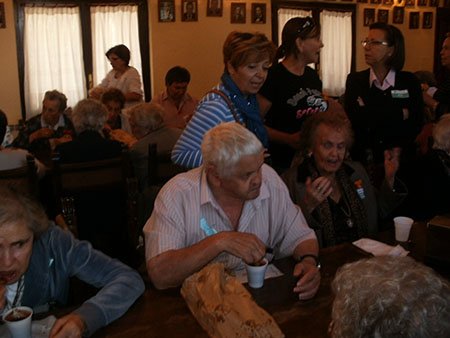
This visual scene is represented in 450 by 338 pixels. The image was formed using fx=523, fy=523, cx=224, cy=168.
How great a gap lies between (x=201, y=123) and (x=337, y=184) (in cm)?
69

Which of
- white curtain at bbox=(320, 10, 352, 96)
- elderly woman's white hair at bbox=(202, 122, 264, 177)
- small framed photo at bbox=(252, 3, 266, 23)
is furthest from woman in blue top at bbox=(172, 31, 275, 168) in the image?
white curtain at bbox=(320, 10, 352, 96)

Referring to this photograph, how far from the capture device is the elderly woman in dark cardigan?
2342mm

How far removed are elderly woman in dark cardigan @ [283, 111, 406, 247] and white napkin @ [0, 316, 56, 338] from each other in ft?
3.97

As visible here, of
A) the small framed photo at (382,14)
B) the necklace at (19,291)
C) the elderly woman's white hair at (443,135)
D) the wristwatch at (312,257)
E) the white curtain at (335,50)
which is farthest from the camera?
the small framed photo at (382,14)

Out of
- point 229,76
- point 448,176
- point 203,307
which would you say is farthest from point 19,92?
point 203,307

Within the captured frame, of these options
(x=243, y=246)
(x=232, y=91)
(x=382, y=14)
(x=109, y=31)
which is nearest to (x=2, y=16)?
(x=109, y=31)

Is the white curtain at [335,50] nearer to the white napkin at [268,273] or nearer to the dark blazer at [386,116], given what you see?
the dark blazer at [386,116]

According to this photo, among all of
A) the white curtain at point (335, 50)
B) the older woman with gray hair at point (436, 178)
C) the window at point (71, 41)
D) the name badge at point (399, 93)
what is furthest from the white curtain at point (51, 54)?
the older woman with gray hair at point (436, 178)

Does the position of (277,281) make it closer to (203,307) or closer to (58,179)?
(203,307)

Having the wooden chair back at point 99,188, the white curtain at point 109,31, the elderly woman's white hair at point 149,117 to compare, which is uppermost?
the white curtain at point 109,31

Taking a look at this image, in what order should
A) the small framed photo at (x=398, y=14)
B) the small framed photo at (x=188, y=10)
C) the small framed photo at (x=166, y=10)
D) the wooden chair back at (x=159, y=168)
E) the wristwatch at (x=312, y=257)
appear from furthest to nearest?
the small framed photo at (x=398, y=14) → the small framed photo at (x=188, y=10) → the small framed photo at (x=166, y=10) → the wooden chair back at (x=159, y=168) → the wristwatch at (x=312, y=257)

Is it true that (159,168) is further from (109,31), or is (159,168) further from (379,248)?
(109,31)

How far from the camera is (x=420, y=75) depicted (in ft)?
17.7

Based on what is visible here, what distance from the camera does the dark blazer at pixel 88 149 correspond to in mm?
3283
